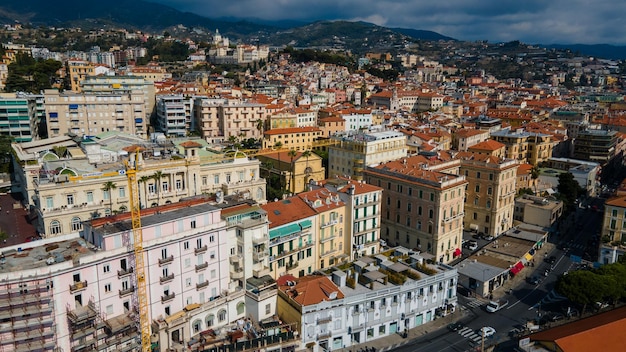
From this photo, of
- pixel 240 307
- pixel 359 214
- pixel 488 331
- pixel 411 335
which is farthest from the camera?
pixel 359 214

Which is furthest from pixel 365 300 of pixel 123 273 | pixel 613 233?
pixel 613 233

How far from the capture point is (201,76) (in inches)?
7106

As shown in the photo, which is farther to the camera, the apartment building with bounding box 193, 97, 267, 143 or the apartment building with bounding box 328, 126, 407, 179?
the apartment building with bounding box 193, 97, 267, 143

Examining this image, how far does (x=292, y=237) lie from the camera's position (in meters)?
52.5

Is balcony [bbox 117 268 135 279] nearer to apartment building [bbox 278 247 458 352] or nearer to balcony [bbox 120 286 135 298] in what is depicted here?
balcony [bbox 120 286 135 298]

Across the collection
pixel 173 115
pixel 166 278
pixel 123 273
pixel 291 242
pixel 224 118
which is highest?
pixel 173 115

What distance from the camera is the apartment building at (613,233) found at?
64188 millimetres

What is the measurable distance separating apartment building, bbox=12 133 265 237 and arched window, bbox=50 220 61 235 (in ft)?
0.34

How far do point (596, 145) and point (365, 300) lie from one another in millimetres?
97726

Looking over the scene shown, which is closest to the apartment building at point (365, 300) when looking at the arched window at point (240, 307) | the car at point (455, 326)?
the car at point (455, 326)

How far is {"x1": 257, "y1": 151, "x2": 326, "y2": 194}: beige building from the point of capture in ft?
279

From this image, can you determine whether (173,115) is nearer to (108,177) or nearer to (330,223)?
(108,177)

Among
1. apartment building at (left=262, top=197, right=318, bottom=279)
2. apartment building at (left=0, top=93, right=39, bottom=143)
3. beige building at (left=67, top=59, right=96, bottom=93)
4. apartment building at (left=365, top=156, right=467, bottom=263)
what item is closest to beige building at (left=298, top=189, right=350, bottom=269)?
apartment building at (left=262, top=197, right=318, bottom=279)

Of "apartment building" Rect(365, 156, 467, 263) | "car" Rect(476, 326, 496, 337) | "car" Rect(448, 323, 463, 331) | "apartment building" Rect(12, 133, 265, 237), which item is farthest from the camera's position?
"apartment building" Rect(365, 156, 467, 263)
